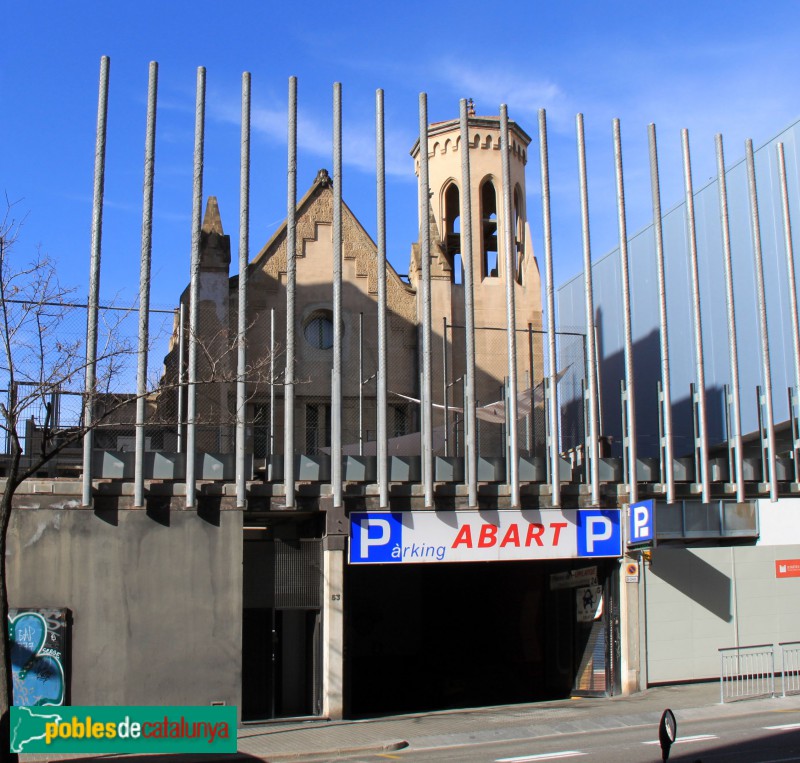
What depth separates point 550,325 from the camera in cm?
2264

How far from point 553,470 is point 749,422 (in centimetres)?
956

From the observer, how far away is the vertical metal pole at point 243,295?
65.5ft

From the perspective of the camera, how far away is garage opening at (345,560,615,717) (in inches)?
928

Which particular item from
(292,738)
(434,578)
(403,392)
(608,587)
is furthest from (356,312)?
(292,738)

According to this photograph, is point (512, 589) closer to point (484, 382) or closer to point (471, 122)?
point (484, 382)

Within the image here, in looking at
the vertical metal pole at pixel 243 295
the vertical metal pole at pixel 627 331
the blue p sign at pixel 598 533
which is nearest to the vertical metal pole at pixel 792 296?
the vertical metal pole at pixel 627 331

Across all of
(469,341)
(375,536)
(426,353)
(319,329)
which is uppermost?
(319,329)

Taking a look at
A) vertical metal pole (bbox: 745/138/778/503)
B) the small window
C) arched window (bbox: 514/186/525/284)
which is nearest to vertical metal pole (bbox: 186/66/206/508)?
the small window

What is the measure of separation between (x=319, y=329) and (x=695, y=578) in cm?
1269

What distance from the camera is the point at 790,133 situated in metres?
27.9

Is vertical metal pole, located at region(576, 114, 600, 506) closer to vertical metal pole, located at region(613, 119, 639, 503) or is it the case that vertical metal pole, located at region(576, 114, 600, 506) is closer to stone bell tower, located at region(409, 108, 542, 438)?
vertical metal pole, located at region(613, 119, 639, 503)

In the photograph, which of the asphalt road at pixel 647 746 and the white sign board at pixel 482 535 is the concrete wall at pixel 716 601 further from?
the asphalt road at pixel 647 746

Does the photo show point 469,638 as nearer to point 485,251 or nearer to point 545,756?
point 485,251

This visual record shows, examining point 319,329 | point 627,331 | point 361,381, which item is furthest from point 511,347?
point 319,329
